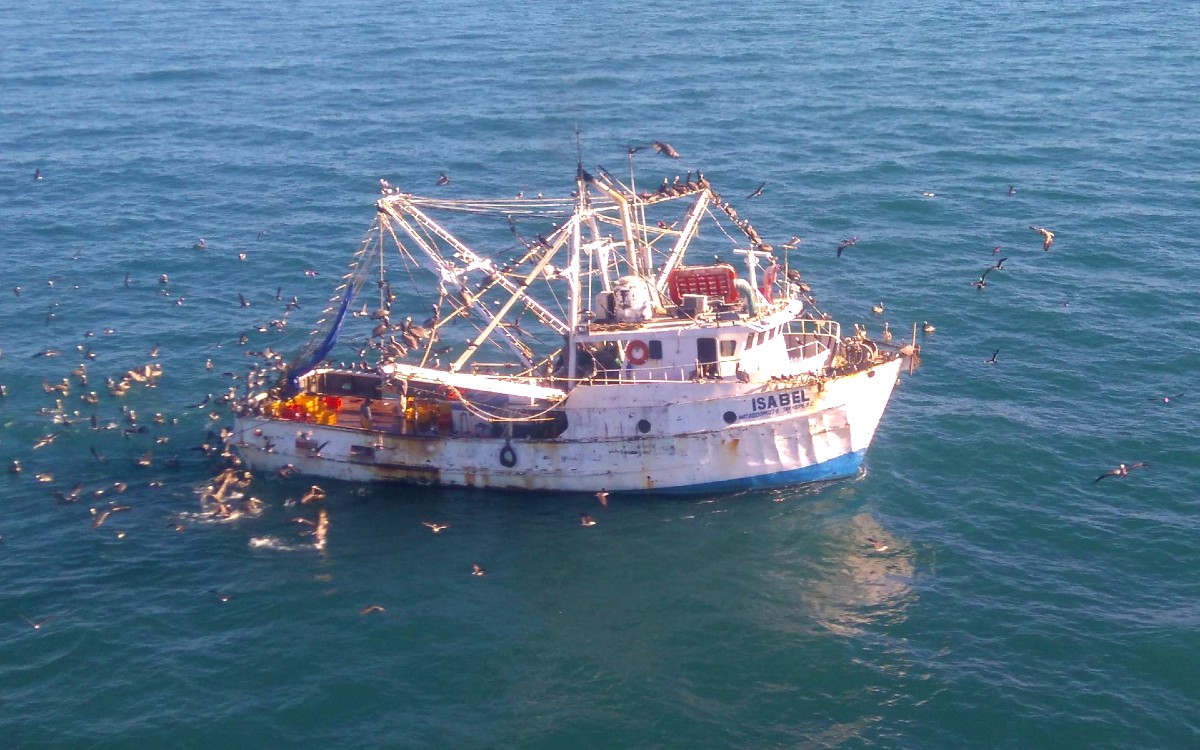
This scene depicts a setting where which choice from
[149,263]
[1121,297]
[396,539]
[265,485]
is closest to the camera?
[396,539]

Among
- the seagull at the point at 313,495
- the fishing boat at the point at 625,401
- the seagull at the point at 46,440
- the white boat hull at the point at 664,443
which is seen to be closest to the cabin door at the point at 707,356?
the fishing boat at the point at 625,401

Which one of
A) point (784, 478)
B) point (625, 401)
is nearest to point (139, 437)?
point (625, 401)

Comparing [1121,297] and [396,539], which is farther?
[1121,297]

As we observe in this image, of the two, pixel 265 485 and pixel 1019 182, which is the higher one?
pixel 1019 182

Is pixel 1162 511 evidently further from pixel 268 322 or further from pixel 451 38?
pixel 451 38

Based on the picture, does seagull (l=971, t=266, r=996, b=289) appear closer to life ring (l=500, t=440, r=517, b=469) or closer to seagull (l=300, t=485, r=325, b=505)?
life ring (l=500, t=440, r=517, b=469)

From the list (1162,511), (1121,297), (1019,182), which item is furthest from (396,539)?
(1019,182)

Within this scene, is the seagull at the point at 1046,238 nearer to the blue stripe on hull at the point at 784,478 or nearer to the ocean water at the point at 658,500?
the ocean water at the point at 658,500
